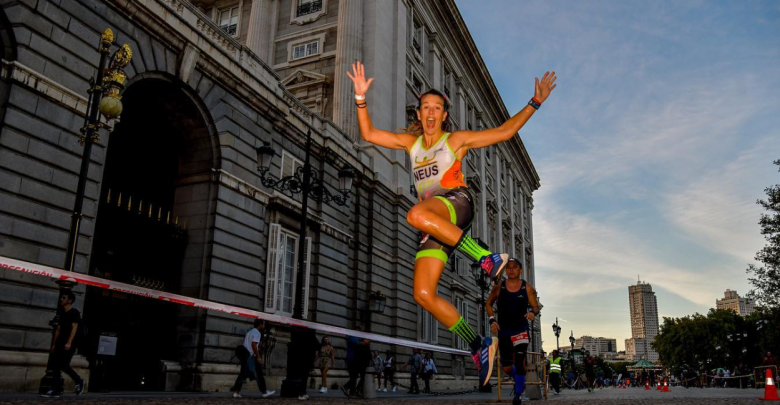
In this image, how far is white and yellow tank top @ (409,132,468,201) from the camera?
484cm

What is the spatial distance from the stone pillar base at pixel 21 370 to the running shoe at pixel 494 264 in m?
8.50

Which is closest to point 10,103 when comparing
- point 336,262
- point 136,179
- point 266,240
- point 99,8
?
point 99,8

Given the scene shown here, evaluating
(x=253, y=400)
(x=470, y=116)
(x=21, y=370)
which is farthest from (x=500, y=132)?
(x=470, y=116)

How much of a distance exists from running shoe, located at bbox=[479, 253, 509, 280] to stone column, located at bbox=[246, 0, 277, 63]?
27.0 m

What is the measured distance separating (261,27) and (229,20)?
4142 mm

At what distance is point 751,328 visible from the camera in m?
75.9

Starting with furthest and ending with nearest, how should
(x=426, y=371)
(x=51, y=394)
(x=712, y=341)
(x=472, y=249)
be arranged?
(x=712, y=341) → (x=426, y=371) → (x=51, y=394) → (x=472, y=249)

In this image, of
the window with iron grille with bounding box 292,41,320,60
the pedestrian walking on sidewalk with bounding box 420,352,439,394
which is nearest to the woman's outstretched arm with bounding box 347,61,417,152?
the pedestrian walking on sidewalk with bounding box 420,352,439,394

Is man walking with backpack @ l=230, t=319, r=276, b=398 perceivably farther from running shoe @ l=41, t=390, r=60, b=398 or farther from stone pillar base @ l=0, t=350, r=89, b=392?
running shoe @ l=41, t=390, r=60, b=398

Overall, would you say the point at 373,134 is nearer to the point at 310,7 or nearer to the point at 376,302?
the point at 376,302

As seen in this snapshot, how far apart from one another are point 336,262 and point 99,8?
38.2ft

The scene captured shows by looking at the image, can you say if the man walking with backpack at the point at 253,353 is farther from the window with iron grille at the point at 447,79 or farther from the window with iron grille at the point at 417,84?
the window with iron grille at the point at 447,79

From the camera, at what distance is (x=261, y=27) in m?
30.0

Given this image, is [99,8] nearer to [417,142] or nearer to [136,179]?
[136,179]
